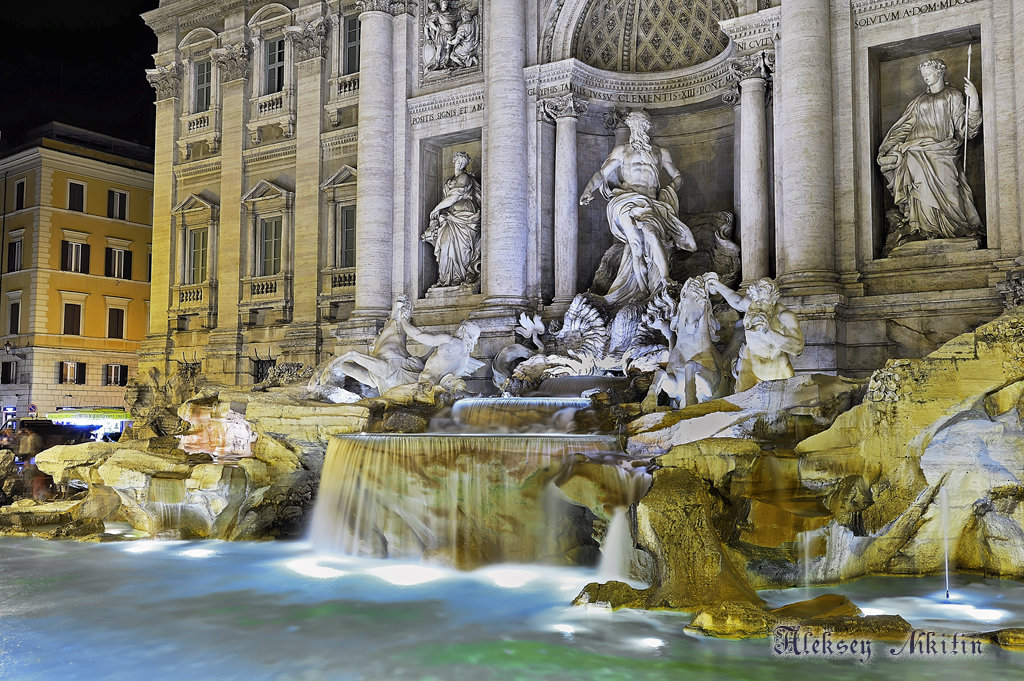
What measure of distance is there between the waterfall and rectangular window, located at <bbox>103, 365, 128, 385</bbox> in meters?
29.6

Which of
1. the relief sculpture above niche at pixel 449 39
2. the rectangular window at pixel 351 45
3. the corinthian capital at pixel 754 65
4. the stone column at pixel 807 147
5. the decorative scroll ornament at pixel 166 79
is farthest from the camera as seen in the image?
the decorative scroll ornament at pixel 166 79

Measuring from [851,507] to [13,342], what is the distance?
35548 millimetres

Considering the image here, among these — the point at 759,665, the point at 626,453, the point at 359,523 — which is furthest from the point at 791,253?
the point at 759,665

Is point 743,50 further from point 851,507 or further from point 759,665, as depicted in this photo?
point 759,665

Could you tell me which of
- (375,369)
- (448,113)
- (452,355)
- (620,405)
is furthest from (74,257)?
(620,405)

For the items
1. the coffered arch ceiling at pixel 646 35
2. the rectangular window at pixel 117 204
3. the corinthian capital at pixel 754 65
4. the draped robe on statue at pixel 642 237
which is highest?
the rectangular window at pixel 117 204

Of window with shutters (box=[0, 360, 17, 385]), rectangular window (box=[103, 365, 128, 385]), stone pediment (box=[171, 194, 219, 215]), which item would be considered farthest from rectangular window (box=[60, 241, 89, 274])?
stone pediment (box=[171, 194, 219, 215])

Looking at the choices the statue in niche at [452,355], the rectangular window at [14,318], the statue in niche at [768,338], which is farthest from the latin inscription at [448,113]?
the rectangular window at [14,318]

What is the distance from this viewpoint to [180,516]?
42.6 feet

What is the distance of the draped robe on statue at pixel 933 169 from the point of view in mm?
13750

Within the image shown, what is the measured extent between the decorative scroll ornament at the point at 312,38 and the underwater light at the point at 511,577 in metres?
15.4

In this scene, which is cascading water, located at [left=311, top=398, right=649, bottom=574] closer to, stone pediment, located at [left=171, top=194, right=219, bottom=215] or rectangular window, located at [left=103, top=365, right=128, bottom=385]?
stone pediment, located at [left=171, top=194, right=219, bottom=215]

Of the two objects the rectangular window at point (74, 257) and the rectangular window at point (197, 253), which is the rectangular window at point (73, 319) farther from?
the rectangular window at point (197, 253)

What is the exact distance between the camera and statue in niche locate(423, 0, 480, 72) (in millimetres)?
19484
